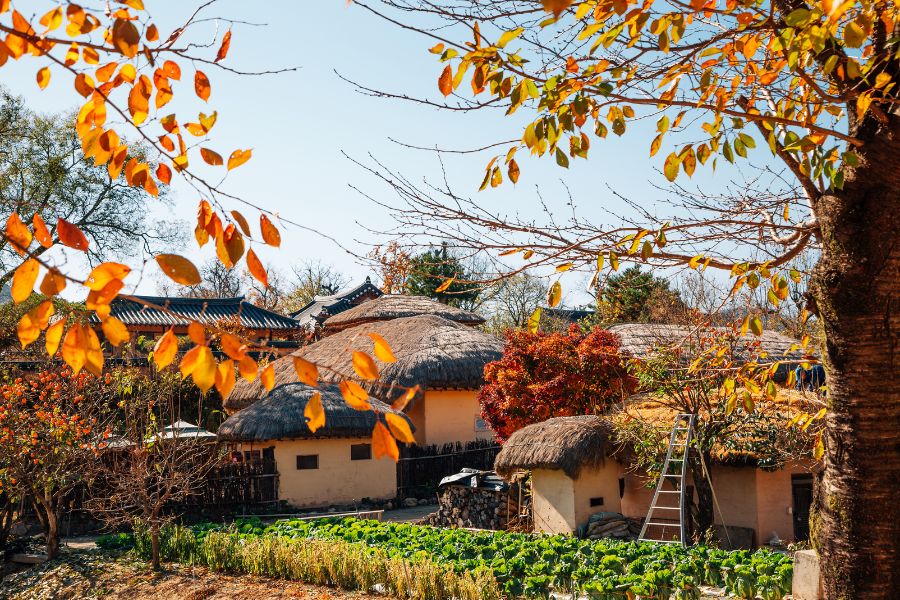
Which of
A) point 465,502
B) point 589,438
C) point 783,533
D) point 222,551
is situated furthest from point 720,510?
point 222,551

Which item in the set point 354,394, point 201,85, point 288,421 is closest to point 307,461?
point 288,421

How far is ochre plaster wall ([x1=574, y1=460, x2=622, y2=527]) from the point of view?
11.4 m

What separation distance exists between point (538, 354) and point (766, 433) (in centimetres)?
542

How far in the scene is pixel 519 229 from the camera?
4.22 meters

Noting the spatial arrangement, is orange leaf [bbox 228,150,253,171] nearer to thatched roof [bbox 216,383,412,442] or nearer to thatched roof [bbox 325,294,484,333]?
thatched roof [bbox 216,383,412,442]

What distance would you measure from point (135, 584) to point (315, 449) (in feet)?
23.2

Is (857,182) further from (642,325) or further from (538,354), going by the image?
(642,325)

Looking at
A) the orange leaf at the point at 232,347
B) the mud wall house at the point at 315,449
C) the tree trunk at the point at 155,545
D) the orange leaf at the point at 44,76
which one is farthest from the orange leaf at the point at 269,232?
the mud wall house at the point at 315,449

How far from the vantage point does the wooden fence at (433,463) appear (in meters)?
18.3

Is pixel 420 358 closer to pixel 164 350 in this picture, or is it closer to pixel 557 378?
pixel 557 378

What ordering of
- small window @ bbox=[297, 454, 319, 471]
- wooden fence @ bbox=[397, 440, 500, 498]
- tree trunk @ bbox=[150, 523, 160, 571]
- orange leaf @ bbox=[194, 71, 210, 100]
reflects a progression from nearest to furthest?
orange leaf @ bbox=[194, 71, 210, 100]
tree trunk @ bbox=[150, 523, 160, 571]
small window @ bbox=[297, 454, 319, 471]
wooden fence @ bbox=[397, 440, 500, 498]

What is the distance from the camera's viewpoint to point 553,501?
11.6 meters

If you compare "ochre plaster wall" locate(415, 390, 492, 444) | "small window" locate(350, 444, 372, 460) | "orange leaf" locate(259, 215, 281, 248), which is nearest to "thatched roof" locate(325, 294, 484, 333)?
"ochre plaster wall" locate(415, 390, 492, 444)

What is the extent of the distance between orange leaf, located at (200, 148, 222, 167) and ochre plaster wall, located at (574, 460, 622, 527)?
9751mm
